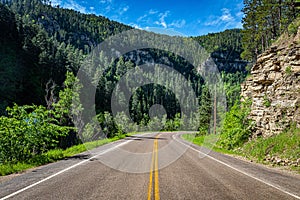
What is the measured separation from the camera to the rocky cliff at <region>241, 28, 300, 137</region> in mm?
13930

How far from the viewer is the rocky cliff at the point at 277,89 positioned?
45.7ft

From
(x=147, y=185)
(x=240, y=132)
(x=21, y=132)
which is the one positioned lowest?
(x=147, y=185)

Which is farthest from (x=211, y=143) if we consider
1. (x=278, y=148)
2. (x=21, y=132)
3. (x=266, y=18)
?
(x=266, y=18)

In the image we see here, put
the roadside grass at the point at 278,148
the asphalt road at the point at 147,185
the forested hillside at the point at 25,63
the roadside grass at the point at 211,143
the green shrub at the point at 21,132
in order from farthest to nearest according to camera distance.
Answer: the forested hillside at the point at 25,63, the roadside grass at the point at 211,143, the roadside grass at the point at 278,148, the green shrub at the point at 21,132, the asphalt road at the point at 147,185

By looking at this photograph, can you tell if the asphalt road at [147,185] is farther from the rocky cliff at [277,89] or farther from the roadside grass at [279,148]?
the rocky cliff at [277,89]

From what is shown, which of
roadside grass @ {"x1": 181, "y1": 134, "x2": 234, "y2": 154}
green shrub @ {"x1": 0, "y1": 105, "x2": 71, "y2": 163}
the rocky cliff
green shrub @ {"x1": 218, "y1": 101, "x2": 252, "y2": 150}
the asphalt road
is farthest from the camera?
roadside grass @ {"x1": 181, "y1": 134, "x2": 234, "y2": 154}

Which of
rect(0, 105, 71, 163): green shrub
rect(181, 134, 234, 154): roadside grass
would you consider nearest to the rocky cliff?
rect(181, 134, 234, 154): roadside grass

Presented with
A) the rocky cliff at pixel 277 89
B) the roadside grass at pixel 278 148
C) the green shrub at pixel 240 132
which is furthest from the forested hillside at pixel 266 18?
the roadside grass at pixel 278 148

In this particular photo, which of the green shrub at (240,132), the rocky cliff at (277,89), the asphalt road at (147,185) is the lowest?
the asphalt road at (147,185)

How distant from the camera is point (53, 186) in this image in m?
6.38

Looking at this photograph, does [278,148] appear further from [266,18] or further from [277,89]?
[266,18]

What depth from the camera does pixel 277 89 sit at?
1577 centimetres

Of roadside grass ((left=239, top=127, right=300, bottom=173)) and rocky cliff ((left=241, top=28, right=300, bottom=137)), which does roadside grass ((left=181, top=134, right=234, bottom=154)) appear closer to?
roadside grass ((left=239, top=127, right=300, bottom=173))

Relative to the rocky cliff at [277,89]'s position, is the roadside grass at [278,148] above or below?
below
